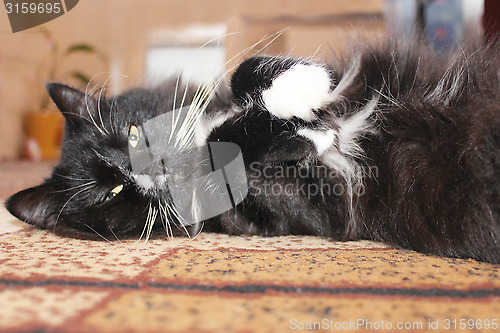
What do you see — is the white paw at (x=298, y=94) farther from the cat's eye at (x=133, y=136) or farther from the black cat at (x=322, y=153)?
the cat's eye at (x=133, y=136)

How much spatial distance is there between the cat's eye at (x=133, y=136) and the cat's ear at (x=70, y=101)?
0.53 ft

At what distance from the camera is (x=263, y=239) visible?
1.07 meters

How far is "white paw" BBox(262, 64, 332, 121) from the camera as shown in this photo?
3.11ft

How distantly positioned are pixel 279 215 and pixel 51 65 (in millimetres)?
3624

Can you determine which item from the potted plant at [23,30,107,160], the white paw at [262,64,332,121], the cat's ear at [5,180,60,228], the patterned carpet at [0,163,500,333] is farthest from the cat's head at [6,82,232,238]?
the potted plant at [23,30,107,160]

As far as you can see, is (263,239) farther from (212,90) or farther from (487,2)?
(487,2)

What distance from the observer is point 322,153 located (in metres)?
0.98

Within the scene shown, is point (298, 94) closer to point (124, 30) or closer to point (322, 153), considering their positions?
point (322, 153)

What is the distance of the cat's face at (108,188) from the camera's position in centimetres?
108

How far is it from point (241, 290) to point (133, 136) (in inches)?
24.1

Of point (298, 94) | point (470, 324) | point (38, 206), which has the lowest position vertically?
point (470, 324)

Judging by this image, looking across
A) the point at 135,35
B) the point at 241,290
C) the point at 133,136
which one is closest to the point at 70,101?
the point at 133,136

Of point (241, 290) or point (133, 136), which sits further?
point (133, 136)

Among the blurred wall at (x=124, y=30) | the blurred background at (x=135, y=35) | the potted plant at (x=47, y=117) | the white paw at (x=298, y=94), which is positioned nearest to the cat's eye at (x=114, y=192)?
the white paw at (x=298, y=94)
